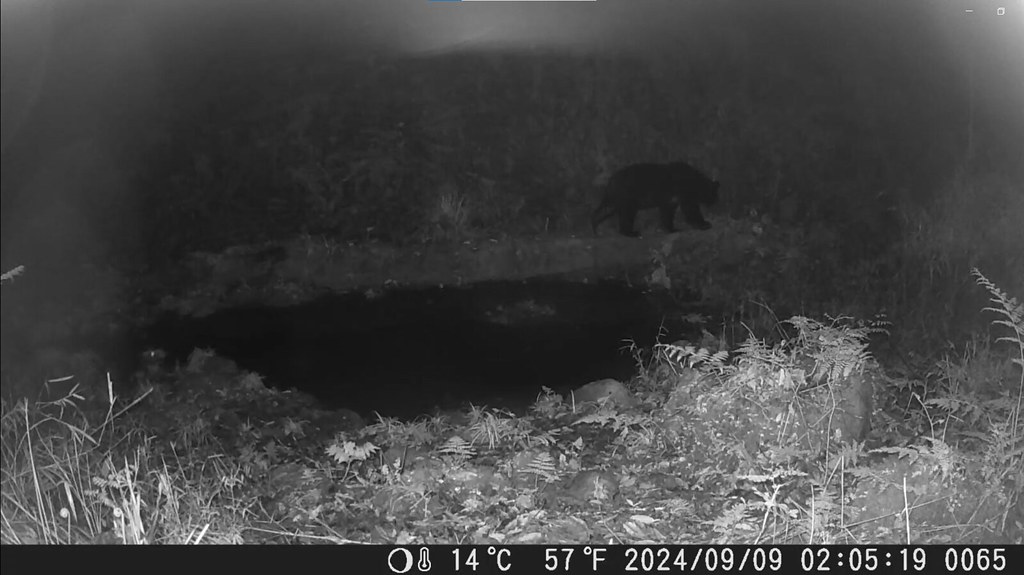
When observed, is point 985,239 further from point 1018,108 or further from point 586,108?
point 586,108

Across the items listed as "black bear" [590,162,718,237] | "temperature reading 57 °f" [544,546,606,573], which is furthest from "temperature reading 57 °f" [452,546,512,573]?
"black bear" [590,162,718,237]

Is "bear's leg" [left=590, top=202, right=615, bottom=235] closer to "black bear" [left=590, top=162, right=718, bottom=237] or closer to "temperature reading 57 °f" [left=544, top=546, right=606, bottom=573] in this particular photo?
"black bear" [left=590, top=162, right=718, bottom=237]

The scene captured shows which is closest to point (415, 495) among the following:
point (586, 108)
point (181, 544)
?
point (181, 544)

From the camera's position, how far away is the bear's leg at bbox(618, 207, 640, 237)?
3.52m

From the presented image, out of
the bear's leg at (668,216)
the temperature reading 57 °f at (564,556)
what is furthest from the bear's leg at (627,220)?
the temperature reading 57 °f at (564,556)

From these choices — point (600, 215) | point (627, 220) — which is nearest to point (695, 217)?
point (627, 220)

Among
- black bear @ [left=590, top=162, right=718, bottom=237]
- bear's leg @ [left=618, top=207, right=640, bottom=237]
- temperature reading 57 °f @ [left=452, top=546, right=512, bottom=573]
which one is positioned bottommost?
temperature reading 57 °f @ [left=452, top=546, right=512, bottom=573]

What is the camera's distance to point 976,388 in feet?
9.54

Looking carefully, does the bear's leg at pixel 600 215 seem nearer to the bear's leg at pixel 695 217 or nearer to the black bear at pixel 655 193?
the black bear at pixel 655 193

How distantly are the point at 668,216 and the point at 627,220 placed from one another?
21 cm

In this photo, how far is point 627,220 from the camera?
3.54m

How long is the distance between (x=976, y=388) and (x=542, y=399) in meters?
1.76

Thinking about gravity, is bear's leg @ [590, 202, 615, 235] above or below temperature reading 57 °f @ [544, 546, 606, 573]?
above

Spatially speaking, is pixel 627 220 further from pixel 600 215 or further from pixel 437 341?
pixel 437 341
